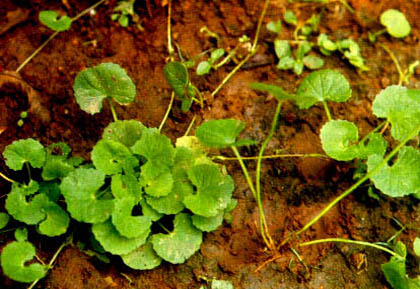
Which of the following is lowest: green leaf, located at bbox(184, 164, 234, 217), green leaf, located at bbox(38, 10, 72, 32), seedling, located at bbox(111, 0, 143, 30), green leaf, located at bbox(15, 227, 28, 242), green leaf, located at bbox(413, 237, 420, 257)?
green leaf, located at bbox(413, 237, 420, 257)

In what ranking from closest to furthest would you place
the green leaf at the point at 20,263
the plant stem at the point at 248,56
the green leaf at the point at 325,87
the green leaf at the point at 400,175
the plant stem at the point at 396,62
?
the green leaf at the point at 20,263 < the green leaf at the point at 400,175 < the green leaf at the point at 325,87 < the plant stem at the point at 248,56 < the plant stem at the point at 396,62

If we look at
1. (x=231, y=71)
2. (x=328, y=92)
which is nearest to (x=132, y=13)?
(x=231, y=71)

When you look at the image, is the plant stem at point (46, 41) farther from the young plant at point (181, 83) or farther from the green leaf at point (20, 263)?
the green leaf at point (20, 263)

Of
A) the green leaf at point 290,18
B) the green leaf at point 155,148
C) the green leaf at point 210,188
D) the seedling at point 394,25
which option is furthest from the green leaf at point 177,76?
the seedling at point 394,25

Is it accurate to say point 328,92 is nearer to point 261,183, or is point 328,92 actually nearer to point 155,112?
point 261,183

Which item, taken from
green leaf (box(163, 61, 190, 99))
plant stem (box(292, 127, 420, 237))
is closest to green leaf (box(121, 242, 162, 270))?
plant stem (box(292, 127, 420, 237))

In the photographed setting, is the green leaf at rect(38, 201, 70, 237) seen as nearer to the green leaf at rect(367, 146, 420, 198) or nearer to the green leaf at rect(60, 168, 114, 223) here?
the green leaf at rect(60, 168, 114, 223)
